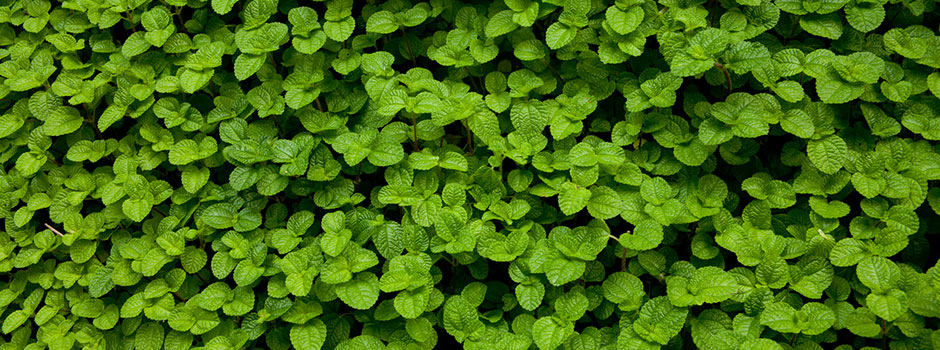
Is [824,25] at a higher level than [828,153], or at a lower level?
higher

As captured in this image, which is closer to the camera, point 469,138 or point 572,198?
point 572,198

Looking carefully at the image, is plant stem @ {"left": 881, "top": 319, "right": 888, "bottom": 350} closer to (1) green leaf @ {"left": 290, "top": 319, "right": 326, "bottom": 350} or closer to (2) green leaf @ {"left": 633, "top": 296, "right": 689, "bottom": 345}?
(2) green leaf @ {"left": 633, "top": 296, "right": 689, "bottom": 345}

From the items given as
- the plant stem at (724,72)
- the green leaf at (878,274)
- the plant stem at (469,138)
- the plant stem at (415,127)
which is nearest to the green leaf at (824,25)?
the plant stem at (724,72)

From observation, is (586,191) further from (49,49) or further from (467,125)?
(49,49)

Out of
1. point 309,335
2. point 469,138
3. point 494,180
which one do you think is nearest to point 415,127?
point 469,138

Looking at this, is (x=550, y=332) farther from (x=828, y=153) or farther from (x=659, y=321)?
(x=828, y=153)

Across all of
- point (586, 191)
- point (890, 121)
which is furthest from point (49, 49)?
point (890, 121)

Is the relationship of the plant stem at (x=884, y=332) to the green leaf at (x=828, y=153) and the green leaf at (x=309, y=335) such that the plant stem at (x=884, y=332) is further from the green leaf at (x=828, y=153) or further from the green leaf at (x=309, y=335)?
the green leaf at (x=309, y=335)

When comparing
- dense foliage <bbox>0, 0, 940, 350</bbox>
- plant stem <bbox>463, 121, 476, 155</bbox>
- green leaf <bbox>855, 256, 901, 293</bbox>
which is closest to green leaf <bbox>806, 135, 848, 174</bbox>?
dense foliage <bbox>0, 0, 940, 350</bbox>
